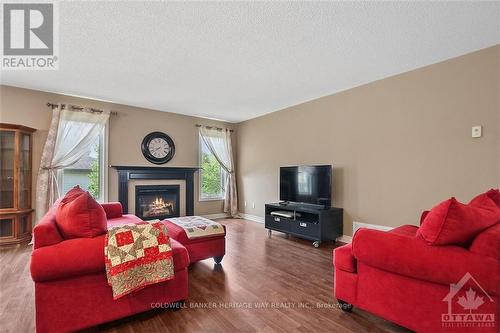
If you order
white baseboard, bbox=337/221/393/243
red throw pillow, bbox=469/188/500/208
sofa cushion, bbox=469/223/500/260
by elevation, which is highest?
red throw pillow, bbox=469/188/500/208

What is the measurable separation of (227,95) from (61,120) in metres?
2.86

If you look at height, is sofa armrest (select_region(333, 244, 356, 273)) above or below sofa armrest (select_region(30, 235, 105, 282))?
below

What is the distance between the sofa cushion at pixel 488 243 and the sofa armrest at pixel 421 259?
0.03 metres

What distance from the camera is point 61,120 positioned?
423 cm

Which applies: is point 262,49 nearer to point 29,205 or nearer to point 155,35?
point 155,35

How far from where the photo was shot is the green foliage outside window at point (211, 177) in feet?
20.0

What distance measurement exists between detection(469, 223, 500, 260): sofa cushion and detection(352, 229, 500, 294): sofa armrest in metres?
0.03

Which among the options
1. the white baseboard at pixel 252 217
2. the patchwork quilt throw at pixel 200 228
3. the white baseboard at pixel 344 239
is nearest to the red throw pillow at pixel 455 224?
the patchwork quilt throw at pixel 200 228

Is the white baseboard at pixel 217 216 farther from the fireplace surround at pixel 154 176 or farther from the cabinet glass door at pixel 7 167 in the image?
the cabinet glass door at pixel 7 167

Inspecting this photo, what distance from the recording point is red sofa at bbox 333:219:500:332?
1405 mm

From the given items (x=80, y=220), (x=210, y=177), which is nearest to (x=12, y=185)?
(x=80, y=220)

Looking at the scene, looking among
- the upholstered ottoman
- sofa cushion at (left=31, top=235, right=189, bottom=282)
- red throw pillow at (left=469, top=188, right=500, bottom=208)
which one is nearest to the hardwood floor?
the upholstered ottoman

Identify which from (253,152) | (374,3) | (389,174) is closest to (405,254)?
(374,3)
